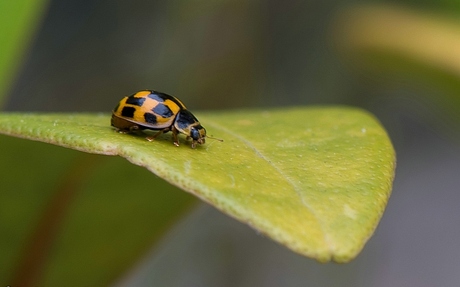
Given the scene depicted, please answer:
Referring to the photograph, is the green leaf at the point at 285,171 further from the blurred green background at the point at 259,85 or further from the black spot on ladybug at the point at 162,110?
the blurred green background at the point at 259,85

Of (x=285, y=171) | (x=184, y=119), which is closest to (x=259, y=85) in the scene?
(x=184, y=119)

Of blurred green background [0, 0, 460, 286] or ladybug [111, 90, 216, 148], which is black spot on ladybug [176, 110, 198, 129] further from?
blurred green background [0, 0, 460, 286]

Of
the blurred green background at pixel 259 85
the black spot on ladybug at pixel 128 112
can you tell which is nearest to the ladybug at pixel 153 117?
the black spot on ladybug at pixel 128 112

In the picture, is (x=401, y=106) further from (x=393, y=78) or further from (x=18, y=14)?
(x=18, y=14)

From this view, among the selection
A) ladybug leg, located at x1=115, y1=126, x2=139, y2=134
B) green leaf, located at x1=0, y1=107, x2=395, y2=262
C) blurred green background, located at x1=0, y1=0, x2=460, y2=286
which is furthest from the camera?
blurred green background, located at x1=0, y1=0, x2=460, y2=286

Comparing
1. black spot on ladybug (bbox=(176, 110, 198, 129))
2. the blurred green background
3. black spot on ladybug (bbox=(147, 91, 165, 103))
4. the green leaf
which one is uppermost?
the green leaf

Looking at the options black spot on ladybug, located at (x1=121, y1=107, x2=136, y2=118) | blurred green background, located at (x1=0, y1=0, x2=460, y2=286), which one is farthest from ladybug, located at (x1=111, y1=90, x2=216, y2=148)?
blurred green background, located at (x1=0, y1=0, x2=460, y2=286)

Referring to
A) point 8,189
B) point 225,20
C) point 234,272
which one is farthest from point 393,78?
point 8,189

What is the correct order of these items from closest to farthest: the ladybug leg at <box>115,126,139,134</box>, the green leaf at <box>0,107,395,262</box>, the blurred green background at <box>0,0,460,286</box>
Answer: the green leaf at <box>0,107,395,262</box>
the ladybug leg at <box>115,126,139,134</box>
the blurred green background at <box>0,0,460,286</box>
